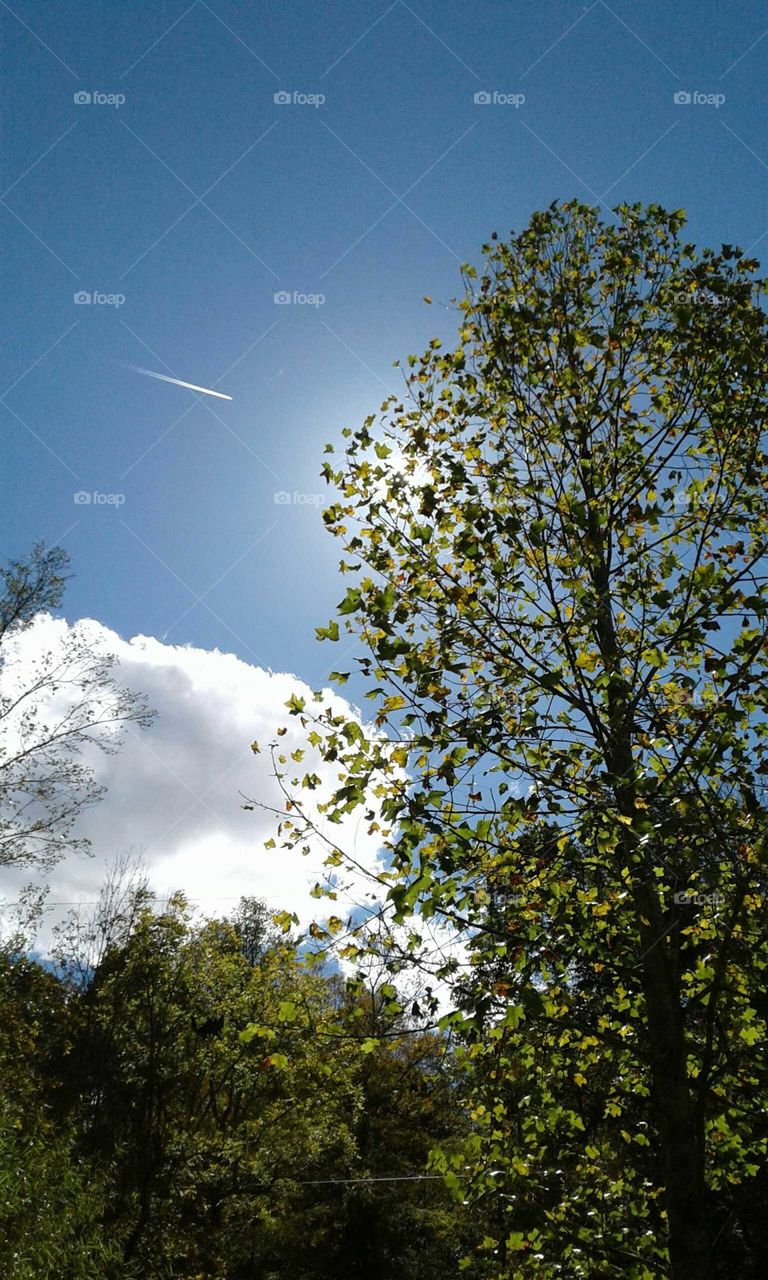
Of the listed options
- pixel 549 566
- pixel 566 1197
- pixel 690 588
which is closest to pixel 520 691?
pixel 549 566

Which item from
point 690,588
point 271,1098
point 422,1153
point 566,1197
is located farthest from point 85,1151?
point 690,588

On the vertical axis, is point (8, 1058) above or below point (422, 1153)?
above

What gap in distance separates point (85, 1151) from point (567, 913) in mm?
18535

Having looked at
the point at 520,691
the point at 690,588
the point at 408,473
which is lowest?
the point at 520,691

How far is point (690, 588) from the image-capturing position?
14.7 feet

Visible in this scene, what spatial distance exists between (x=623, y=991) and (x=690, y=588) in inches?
116

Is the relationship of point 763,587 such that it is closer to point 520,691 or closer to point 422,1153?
point 520,691

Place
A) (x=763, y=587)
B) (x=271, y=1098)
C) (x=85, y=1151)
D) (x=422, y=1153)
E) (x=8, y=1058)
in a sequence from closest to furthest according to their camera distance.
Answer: (x=763, y=587) < (x=8, y=1058) < (x=85, y=1151) < (x=271, y=1098) < (x=422, y=1153)

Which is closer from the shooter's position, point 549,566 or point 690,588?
point 690,588

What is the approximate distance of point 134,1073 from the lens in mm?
17969

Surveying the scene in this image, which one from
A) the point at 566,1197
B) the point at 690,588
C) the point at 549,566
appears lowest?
the point at 566,1197

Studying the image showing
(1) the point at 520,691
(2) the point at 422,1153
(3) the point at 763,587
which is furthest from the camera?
(2) the point at 422,1153

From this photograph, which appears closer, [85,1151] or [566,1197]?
[566,1197]

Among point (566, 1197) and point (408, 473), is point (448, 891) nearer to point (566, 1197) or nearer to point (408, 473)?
point (408, 473)
